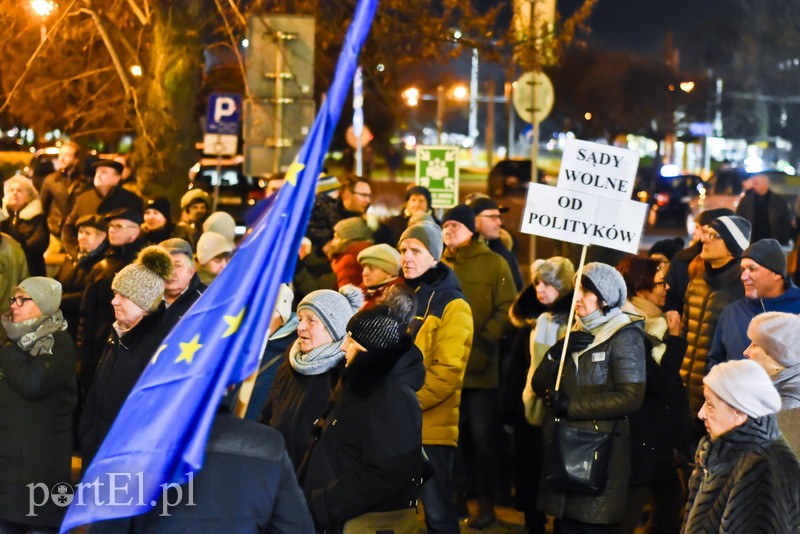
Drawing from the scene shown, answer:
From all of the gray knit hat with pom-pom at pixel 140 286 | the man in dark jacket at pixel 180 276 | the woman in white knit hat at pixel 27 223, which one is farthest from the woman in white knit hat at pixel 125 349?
the woman in white knit hat at pixel 27 223

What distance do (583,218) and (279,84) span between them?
217 inches

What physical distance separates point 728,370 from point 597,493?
6.82 feet

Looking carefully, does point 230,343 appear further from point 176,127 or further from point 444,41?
point 444,41

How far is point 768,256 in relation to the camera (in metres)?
7.84

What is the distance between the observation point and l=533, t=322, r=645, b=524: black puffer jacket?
22.3ft

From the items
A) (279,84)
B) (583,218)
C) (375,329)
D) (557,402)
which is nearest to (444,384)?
(557,402)

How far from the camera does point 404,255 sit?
8.05 m

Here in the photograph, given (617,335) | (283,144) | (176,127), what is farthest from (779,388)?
(176,127)

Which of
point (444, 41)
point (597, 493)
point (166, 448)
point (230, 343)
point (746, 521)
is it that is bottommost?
point (597, 493)

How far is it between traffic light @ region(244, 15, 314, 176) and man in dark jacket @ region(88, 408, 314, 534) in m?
8.87

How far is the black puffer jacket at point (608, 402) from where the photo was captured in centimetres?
679

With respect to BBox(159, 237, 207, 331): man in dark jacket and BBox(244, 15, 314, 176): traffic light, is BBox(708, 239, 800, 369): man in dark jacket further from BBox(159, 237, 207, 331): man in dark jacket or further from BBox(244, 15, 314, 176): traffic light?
BBox(244, 15, 314, 176): traffic light

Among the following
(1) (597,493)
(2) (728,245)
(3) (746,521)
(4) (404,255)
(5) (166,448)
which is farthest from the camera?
(2) (728,245)

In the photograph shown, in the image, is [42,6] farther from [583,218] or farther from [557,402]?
[557,402]
